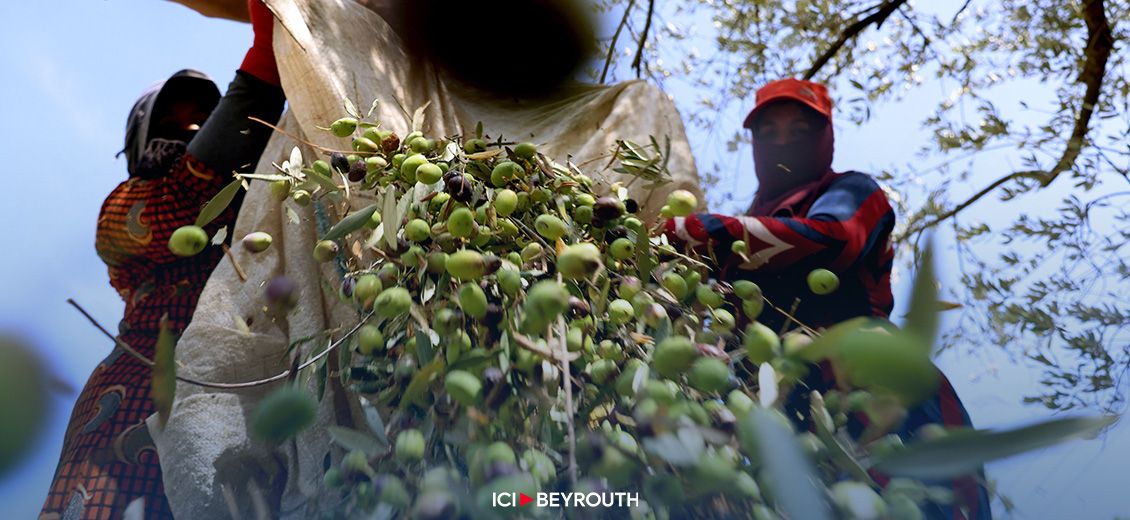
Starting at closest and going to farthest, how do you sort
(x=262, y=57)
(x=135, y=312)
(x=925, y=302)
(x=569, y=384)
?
(x=925, y=302)
(x=569, y=384)
(x=262, y=57)
(x=135, y=312)

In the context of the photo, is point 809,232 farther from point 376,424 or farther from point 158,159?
point 158,159

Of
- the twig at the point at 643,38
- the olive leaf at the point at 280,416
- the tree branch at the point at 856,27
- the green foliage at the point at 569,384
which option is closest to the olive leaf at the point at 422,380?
the green foliage at the point at 569,384

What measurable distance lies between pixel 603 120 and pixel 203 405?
68cm

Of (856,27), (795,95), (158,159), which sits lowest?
(158,159)

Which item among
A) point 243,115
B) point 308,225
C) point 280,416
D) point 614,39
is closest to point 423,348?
point 280,416

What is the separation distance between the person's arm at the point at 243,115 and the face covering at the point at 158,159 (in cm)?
12

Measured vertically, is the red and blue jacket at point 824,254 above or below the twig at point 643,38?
below

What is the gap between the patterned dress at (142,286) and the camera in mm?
980

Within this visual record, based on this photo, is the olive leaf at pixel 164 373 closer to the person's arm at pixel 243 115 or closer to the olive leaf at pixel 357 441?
the olive leaf at pixel 357 441

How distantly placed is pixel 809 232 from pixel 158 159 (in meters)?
1.05

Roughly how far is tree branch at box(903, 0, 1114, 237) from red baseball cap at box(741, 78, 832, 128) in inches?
35.3

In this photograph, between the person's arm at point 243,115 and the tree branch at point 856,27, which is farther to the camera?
the tree branch at point 856,27

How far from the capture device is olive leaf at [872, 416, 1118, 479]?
1.09ft

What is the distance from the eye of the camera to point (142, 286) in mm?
1144
